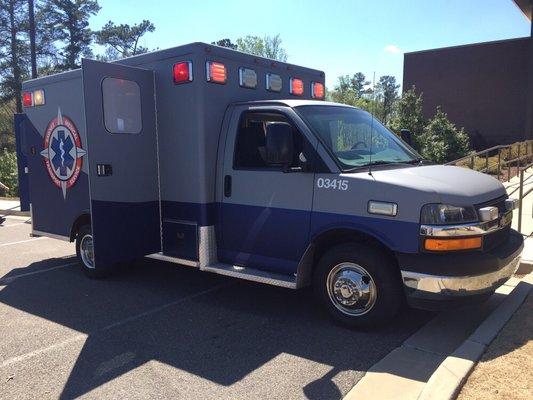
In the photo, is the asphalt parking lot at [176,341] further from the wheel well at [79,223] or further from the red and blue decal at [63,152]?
the red and blue decal at [63,152]

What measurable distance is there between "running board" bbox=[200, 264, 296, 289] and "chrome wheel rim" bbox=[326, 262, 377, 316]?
402 millimetres

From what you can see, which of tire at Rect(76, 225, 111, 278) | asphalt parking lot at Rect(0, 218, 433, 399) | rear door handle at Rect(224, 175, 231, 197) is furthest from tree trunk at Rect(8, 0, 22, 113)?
rear door handle at Rect(224, 175, 231, 197)

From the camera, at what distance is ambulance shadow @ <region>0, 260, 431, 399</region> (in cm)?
411

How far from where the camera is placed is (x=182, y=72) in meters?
5.67

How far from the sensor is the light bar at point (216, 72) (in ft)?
18.3

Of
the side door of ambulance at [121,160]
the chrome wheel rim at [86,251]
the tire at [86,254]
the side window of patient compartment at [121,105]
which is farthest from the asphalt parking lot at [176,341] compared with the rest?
the side window of patient compartment at [121,105]

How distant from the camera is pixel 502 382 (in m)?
3.49

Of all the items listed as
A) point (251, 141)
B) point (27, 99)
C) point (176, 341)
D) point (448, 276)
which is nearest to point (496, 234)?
point (448, 276)

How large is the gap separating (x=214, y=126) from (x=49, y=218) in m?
3.14

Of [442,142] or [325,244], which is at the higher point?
[442,142]

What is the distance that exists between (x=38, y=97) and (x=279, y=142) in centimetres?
400

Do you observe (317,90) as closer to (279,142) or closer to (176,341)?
(279,142)

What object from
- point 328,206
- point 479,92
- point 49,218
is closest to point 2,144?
point 479,92

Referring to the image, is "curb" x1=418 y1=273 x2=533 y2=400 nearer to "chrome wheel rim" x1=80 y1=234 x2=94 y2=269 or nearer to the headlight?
the headlight
